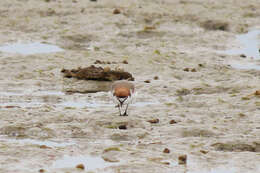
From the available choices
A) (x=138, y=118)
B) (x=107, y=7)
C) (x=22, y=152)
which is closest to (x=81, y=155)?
(x=22, y=152)

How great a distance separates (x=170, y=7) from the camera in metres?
22.6

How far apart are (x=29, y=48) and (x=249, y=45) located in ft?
21.9

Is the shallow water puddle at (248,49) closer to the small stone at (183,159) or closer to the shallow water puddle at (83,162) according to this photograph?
the small stone at (183,159)

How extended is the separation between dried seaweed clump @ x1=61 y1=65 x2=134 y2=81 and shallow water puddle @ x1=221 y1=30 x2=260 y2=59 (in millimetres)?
4827

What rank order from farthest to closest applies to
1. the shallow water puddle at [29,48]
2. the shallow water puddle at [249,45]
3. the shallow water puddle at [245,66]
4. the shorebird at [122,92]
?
the shallow water puddle at [249,45] < the shallow water puddle at [29,48] < the shallow water puddle at [245,66] < the shorebird at [122,92]

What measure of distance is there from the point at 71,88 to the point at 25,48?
13.5ft

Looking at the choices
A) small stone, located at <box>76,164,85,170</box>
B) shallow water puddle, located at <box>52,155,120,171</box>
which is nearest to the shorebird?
shallow water puddle, located at <box>52,155,120,171</box>

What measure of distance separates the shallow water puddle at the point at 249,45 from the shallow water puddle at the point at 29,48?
198 inches

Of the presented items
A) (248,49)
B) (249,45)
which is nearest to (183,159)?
(248,49)

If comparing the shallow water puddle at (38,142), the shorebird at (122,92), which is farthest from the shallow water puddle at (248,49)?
the shallow water puddle at (38,142)

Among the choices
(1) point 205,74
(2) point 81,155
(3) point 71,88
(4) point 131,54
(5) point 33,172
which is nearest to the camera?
(5) point 33,172

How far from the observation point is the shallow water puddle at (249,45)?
17.5 meters

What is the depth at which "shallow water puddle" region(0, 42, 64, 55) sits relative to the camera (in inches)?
643

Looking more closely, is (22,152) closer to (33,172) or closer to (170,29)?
(33,172)
